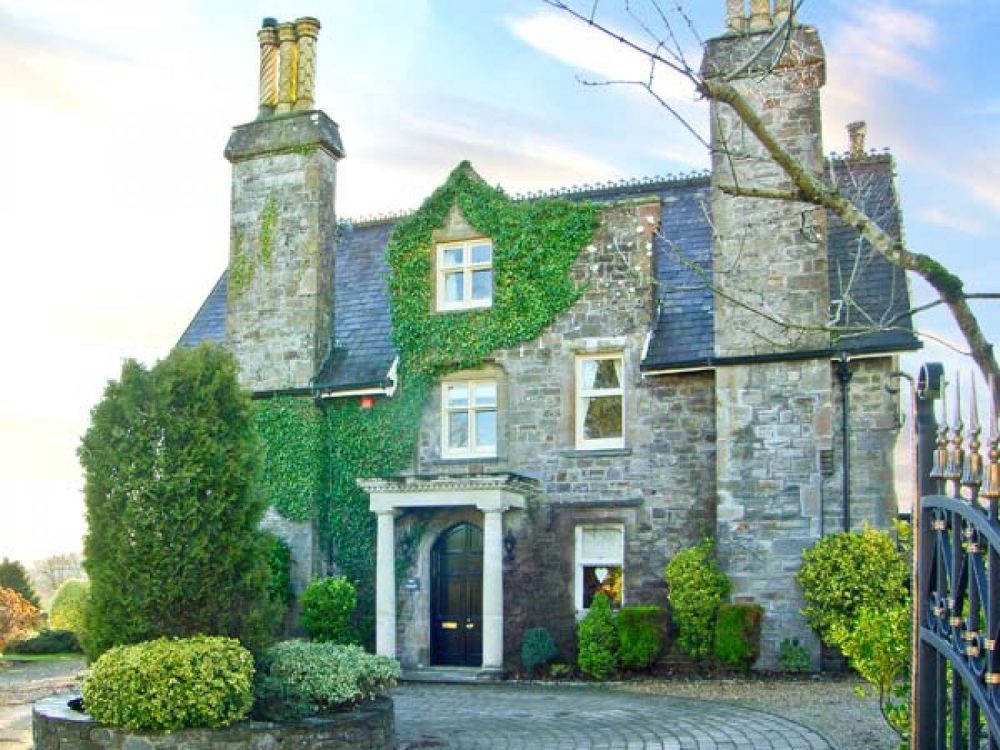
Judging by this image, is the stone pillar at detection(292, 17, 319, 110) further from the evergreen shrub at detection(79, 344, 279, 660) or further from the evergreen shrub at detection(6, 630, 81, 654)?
the evergreen shrub at detection(79, 344, 279, 660)

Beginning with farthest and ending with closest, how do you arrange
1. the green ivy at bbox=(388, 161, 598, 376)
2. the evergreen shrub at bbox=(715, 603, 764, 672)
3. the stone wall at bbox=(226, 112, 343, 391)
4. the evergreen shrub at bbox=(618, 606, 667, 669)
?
the stone wall at bbox=(226, 112, 343, 391)
the green ivy at bbox=(388, 161, 598, 376)
the evergreen shrub at bbox=(618, 606, 667, 669)
the evergreen shrub at bbox=(715, 603, 764, 672)

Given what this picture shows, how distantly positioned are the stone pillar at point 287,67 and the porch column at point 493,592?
33.1ft

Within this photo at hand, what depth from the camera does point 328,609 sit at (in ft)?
68.3

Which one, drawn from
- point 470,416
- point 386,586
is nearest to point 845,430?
point 470,416

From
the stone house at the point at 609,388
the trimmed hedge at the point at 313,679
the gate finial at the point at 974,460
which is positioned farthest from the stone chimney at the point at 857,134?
the gate finial at the point at 974,460

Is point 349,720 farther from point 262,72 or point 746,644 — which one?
point 262,72

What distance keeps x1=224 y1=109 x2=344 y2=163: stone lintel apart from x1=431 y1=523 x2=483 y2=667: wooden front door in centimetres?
831

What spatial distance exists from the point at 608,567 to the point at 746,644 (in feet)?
10.3

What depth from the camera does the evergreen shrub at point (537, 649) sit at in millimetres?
19781

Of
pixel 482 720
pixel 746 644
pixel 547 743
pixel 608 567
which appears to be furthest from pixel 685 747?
pixel 608 567

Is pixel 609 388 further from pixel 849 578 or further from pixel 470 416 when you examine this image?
pixel 849 578

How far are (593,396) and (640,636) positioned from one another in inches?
178

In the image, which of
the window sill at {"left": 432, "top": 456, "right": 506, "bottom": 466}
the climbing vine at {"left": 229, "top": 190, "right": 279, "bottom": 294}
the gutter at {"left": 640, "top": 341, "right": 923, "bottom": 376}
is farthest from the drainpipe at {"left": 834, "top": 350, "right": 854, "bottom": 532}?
the climbing vine at {"left": 229, "top": 190, "right": 279, "bottom": 294}

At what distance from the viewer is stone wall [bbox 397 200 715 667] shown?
65.8ft
